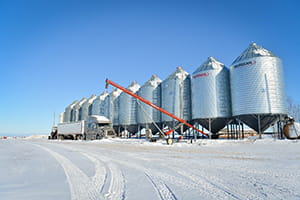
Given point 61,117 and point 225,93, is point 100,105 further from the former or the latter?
point 225,93

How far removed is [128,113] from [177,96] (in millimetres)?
17203

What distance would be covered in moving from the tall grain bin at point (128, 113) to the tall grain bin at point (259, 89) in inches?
1067

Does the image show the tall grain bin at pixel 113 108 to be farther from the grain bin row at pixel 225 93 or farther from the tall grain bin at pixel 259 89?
the tall grain bin at pixel 259 89

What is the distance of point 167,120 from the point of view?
140ft

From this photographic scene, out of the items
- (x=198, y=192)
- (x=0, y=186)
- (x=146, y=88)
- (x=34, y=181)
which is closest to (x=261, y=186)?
(x=198, y=192)

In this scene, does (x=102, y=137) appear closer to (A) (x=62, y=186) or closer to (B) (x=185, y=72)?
(B) (x=185, y=72)

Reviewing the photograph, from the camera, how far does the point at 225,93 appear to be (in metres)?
35.8

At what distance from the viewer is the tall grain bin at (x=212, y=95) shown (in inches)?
1394

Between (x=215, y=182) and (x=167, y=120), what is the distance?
37.2 m

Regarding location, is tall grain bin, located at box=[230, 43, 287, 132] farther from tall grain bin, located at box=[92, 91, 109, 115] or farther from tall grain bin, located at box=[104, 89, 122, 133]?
tall grain bin, located at box=[92, 91, 109, 115]

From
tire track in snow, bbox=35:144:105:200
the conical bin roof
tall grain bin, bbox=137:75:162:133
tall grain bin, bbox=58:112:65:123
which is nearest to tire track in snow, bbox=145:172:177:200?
tire track in snow, bbox=35:144:105:200

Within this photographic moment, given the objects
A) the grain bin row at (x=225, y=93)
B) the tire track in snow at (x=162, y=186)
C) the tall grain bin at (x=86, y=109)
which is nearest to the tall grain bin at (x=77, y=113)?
the tall grain bin at (x=86, y=109)

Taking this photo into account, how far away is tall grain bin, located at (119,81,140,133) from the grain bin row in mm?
4248

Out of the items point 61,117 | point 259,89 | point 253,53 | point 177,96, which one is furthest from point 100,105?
point 259,89
